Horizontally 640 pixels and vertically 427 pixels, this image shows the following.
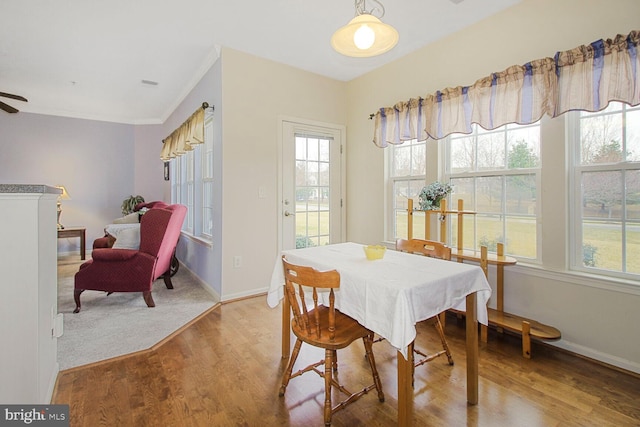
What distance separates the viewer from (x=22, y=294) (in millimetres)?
1383

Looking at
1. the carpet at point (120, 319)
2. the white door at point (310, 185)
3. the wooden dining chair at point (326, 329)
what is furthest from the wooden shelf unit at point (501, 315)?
the carpet at point (120, 319)

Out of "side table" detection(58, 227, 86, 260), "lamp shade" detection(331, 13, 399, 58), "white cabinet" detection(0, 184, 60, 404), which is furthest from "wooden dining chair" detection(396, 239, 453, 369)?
"side table" detection(58, 227, 86, 260)

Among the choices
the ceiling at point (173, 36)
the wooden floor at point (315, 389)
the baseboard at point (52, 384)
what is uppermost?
the ceiling at point (173, 36)

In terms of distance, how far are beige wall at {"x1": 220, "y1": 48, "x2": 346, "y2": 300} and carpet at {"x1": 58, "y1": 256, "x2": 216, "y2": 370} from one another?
1.78ft

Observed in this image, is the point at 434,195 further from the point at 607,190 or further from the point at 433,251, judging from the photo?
the point at 607,190

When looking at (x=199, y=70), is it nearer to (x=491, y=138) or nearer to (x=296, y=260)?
(x=296, y=260)

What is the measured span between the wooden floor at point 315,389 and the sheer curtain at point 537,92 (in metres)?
1.72

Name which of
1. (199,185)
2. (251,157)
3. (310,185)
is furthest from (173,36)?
(310,185)

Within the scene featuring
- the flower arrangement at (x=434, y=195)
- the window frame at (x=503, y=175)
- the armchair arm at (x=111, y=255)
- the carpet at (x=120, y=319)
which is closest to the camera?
the carpet at (x=120, y=319)

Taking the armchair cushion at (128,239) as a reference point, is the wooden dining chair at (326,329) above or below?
below

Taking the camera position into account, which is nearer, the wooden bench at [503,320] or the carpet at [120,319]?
the wooden bench at [503,320]

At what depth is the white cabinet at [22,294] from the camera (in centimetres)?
132

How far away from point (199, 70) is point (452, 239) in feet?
11.7

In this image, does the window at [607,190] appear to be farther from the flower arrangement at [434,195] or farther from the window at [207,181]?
the window at [207,181]
